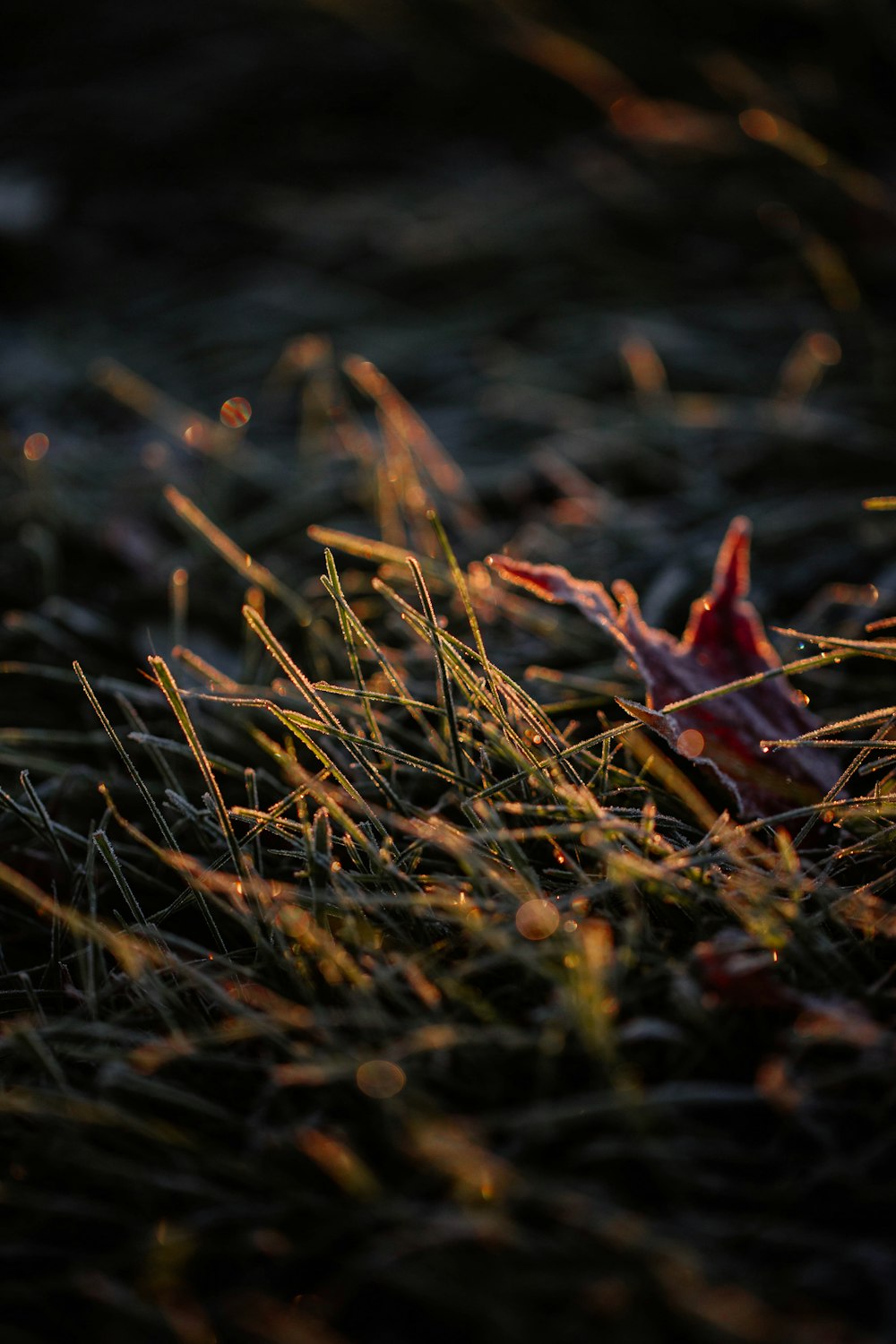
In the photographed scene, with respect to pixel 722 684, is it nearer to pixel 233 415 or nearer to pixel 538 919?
pixel 538 919

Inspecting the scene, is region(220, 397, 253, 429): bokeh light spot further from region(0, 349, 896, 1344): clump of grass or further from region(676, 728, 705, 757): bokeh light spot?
region(676, 728, 705, 757): bokeh light spot

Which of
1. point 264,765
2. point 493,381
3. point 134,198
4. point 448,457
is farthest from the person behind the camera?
point 134,198

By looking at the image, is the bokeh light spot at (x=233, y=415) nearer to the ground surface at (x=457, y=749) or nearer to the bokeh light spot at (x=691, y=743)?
the ground surface at (x=457, y=749)

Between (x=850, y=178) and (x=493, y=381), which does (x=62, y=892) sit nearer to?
(x=493, y=381)

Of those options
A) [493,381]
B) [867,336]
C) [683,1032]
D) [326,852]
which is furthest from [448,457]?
[683,1032]

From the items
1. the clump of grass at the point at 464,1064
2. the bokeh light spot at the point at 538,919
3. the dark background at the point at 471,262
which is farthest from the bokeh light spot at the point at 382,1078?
the dark background at the point at 471,262

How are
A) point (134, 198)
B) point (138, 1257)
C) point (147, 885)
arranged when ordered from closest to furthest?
point (138, 1257) < point (147, 885) < point (134, 198)

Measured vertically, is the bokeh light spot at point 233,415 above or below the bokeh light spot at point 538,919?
below
